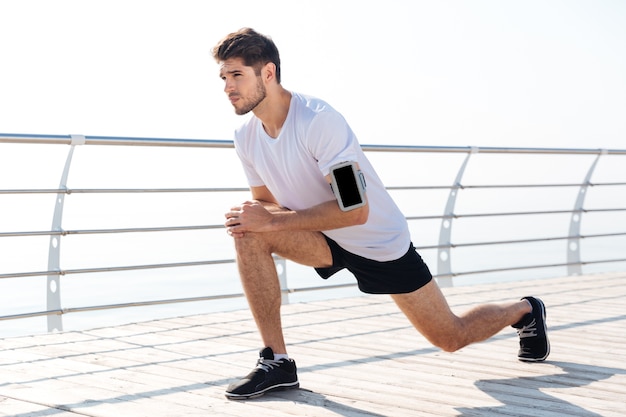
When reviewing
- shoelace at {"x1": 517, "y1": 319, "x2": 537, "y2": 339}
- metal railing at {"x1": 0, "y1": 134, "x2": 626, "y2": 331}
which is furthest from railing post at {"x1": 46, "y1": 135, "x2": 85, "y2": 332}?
shoelace at {"x1": 517, "y1": 319, "x2": 537, "y2": 339}

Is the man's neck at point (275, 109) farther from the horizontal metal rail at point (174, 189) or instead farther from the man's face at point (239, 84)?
the horizontal metal rail at point (174, 189)

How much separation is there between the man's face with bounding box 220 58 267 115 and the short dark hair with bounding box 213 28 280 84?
2cm

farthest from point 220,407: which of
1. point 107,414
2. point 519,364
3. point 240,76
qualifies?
point 519,364

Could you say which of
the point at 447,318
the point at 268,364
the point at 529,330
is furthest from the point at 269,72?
the point at 529,330

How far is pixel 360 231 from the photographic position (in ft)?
9.80

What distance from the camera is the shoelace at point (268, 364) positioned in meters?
2.84

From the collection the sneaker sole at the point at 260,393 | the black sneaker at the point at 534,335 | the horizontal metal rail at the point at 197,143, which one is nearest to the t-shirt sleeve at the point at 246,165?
the sneaker sole at the point at 260,393

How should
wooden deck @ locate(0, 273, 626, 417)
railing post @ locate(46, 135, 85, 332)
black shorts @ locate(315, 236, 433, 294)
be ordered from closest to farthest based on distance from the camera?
1. wooden deck @ locate(0, 273, 626, 417)
2. black shorts @ locate(315, 236, 433, 294)
3. railing post @ locate(46, 135, 85, 332)

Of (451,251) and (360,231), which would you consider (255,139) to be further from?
(451,251)

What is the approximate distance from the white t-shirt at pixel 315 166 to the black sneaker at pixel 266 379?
44cm

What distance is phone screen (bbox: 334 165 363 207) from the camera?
108 inches

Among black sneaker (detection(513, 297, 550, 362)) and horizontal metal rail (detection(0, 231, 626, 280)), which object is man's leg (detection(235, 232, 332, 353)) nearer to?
black sneaker (detection(513, 297, 550, 362))

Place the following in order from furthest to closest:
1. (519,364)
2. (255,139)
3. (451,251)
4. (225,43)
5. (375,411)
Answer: (451,251), (519,364), (255,139), (225,43), (375,411)

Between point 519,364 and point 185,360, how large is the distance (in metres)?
1.23
